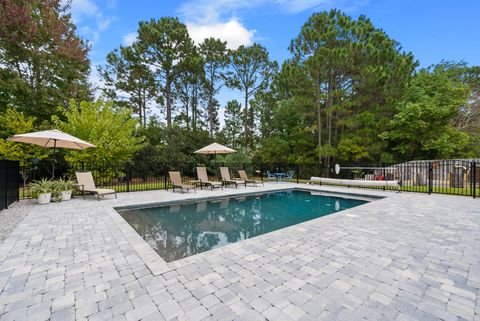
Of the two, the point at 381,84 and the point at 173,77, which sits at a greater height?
the point at 173,77

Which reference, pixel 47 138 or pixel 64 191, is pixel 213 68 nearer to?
pixel 47 138

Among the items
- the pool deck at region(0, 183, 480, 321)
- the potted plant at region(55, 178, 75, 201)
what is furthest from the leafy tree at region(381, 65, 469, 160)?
the potted plant at region(55, 178, 75, 201)

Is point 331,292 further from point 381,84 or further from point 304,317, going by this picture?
point 381,84

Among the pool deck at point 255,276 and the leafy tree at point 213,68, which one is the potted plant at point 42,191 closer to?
the pool deck at point 255,276

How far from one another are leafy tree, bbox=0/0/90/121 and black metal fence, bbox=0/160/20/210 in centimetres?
708

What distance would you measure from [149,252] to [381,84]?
17.5 meters

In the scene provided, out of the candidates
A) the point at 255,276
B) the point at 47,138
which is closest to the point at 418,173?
the point at 255,276

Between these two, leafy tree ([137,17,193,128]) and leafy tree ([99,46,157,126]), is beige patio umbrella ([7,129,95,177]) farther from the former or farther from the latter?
leafy tree ([99,46,157,126])

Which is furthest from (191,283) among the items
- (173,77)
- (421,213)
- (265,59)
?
(265,59)

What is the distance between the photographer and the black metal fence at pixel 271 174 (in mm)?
11219

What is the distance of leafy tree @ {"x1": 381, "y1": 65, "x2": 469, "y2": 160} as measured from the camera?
14.9m

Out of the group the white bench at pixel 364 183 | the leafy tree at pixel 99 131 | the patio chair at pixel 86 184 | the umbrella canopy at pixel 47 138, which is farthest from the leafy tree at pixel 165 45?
the white bench at pixel 364 183

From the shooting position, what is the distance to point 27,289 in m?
2.36

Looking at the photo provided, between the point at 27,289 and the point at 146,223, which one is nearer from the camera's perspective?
the point at 27,289
